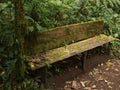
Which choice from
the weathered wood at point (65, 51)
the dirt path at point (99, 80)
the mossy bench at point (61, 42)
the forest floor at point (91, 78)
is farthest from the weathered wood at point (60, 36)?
the dirt path at point (99, 80)

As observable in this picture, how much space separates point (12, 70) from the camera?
4.22 m

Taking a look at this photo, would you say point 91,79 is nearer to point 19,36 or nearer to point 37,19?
point 37,19

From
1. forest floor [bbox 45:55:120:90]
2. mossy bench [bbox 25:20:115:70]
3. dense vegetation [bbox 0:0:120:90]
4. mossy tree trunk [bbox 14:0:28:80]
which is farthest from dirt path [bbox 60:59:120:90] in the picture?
mossy tree trunk [bbox 14:0:28:80]

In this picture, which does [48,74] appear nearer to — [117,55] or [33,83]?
[33,83]

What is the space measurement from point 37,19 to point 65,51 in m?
0.89

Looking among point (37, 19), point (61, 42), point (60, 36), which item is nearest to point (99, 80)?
point (61, 42)

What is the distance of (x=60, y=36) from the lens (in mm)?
5105

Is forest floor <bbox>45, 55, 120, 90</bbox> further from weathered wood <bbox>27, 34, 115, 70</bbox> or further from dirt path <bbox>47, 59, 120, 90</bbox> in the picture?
weathered wood <bbox>27, 34, 115, 70</bbox>

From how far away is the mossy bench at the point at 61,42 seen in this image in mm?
4520

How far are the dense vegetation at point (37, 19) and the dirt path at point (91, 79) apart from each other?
2.39ft

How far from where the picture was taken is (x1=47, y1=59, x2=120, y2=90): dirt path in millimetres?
4957

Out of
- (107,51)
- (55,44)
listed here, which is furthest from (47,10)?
(107,51)

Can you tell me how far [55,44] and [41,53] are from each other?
426mm

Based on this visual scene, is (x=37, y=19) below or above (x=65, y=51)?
above
